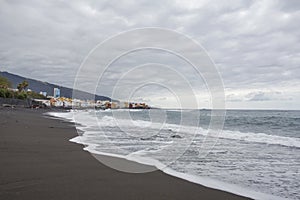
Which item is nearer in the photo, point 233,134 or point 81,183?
point 81,183

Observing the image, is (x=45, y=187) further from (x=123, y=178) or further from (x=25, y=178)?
(x=123, y=178)

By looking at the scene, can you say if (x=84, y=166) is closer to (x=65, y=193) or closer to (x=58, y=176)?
(x=58, y=176)

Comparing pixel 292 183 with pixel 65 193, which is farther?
pixel 292 183

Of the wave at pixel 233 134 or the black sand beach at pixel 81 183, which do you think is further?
the wave at pixel 233 134

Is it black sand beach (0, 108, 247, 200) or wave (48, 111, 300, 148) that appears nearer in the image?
black sand beach (0, 108, 247, 200)

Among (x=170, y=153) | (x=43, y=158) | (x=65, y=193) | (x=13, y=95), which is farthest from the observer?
(x=13, y=95)

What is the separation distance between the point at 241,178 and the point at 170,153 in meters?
3.71

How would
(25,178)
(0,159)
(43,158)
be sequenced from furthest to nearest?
(43,158)
(0,159)
(25,178)

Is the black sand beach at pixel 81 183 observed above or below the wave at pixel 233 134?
below

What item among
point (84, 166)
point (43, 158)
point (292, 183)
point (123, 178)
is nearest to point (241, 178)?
point (292, 183)

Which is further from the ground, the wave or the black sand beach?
the wave

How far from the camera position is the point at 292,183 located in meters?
5.79

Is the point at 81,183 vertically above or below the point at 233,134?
below

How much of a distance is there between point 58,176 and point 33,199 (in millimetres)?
1417
